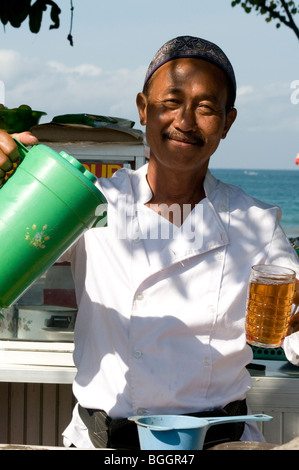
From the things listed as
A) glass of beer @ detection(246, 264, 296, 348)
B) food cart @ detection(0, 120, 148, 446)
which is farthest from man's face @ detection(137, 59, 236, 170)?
food cart @ detection(0, 120, 148, 446)

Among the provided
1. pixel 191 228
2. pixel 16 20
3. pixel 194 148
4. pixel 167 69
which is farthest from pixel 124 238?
pixel 16 20

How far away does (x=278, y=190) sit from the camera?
52.1m

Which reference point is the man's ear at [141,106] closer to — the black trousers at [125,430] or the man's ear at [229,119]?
the man's ear at [229,119]

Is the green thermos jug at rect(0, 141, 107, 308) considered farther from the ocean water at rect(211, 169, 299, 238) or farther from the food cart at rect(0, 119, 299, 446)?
the ocean water at rect(211, 169, 299, 238)

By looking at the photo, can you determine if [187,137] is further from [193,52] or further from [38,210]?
[38,210]

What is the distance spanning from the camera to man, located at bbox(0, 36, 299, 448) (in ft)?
6.72

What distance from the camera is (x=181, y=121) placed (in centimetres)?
211

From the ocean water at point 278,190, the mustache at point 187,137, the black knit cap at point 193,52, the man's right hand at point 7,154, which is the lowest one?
the man's right hand at point 7,154

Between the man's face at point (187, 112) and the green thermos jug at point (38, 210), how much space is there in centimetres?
59

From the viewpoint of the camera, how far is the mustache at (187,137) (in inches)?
83.0

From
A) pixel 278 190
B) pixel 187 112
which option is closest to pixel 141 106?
pixel 187 112

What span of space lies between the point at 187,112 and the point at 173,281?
505 millimetres

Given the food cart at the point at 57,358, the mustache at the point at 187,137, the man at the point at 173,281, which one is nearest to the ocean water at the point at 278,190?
the food cart at the point at 57,358

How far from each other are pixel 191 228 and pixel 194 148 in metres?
0.25
